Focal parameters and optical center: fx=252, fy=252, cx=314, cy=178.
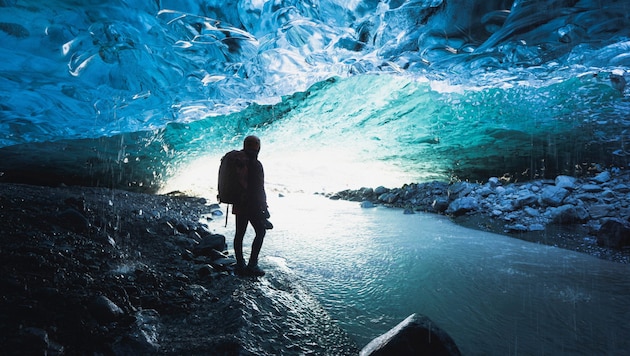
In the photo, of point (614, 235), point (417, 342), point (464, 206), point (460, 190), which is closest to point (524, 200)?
point (464, 206)

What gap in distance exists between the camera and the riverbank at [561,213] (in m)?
4.84

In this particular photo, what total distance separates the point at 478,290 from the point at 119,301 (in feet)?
12.7

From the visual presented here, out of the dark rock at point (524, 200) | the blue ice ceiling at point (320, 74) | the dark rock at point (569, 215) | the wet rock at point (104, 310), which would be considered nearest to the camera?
the wet rock at point (104, 310)

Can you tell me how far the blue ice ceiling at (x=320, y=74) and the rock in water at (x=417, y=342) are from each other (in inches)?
207

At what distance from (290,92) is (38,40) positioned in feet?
19.2

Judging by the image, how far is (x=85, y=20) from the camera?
185 inches

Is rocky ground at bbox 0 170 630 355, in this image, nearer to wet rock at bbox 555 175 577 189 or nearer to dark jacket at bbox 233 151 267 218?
dark jacket at bbox 233 151 267 218

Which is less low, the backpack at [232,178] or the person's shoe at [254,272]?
the backpack at [232,178]

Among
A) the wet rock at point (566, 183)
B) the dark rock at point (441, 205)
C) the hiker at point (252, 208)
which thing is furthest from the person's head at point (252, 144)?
the wet rock at point (566, 183)

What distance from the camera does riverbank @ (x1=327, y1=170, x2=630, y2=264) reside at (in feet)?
15.9

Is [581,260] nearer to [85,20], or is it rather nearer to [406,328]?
[406,328]

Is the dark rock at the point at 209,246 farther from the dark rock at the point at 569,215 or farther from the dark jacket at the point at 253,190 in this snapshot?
the dark rock at the point at 569,215

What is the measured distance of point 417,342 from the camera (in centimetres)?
176

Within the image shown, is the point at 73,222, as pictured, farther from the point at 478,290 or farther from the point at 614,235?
the point at 614,235
